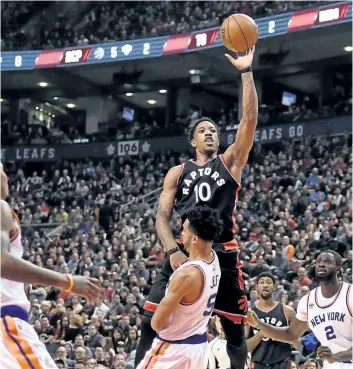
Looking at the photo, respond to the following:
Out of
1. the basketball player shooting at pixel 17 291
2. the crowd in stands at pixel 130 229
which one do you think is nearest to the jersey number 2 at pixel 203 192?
the basketball player shooting at pixel 17 291

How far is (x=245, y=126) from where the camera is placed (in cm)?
646

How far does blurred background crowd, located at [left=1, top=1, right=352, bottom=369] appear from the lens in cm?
1464

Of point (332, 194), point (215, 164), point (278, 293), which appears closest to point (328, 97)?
point (332, 194)

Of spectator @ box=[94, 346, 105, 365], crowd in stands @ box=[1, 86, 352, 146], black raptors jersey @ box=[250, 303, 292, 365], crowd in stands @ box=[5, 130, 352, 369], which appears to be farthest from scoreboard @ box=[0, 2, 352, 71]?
black raptors jersey @ box=[250, 303, 292, 365]

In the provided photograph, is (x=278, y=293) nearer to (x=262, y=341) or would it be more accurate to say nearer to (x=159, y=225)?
(x=262, y=341)

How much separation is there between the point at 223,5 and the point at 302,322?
2382 cm

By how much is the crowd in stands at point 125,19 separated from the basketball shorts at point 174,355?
2192 cm

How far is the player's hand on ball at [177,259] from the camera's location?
19.8 feet

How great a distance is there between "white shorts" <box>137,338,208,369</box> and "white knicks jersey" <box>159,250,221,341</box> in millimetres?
63

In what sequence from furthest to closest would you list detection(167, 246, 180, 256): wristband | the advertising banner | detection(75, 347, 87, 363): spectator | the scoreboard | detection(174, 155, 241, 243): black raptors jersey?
the advertising banner
the scoreboard
detection(75, 347, 87, 363): spectator
detection(174, 155, 241, 243): black raptors jersey
detection(167, 246, 180, 256): wristband

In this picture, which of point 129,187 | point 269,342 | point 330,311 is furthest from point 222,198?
point 129,187

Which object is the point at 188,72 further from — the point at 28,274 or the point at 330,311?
the point at 28,274

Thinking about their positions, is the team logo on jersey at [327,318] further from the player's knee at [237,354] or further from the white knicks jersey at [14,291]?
the white knicks jersey at [14,291]

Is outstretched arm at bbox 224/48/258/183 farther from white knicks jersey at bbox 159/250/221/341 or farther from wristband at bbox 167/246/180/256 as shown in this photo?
white knicks jersey at bbox 159/250/221/341
